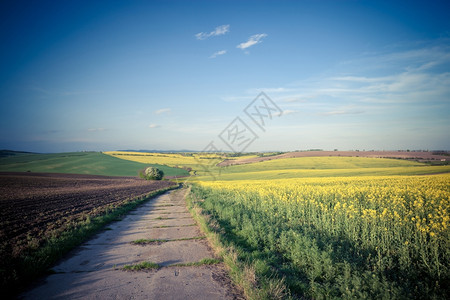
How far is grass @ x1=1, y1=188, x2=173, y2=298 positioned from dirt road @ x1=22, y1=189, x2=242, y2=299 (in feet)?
0.99

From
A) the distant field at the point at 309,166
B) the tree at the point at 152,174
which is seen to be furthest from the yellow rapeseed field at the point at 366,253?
the tree at the point at 152,174

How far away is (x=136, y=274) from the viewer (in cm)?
479

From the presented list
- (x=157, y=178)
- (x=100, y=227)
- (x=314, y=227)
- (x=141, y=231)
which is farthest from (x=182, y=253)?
(x=157, y=178)

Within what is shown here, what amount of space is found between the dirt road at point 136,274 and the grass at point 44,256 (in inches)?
11.8

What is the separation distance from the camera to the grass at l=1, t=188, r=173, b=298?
166 inches

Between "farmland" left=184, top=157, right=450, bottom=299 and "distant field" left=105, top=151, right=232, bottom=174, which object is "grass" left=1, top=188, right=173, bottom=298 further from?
"distant field" left=105, top=151, right=232, bottom=174

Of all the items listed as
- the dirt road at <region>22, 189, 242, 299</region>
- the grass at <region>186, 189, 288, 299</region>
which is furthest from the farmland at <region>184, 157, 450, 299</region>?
the dirt road at <region>22, 189, 242, 299</region>

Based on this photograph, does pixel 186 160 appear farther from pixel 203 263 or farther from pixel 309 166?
pixel 203 263

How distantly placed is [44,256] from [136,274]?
2903 mm

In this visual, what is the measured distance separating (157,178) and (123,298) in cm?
5053

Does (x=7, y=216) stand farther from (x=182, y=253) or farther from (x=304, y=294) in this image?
(x=304, y=294)

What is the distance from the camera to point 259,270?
4.58m

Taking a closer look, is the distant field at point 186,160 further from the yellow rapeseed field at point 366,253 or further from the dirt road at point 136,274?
the yellow rapeseed field at point 366,253

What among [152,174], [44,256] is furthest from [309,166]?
[44,256]
